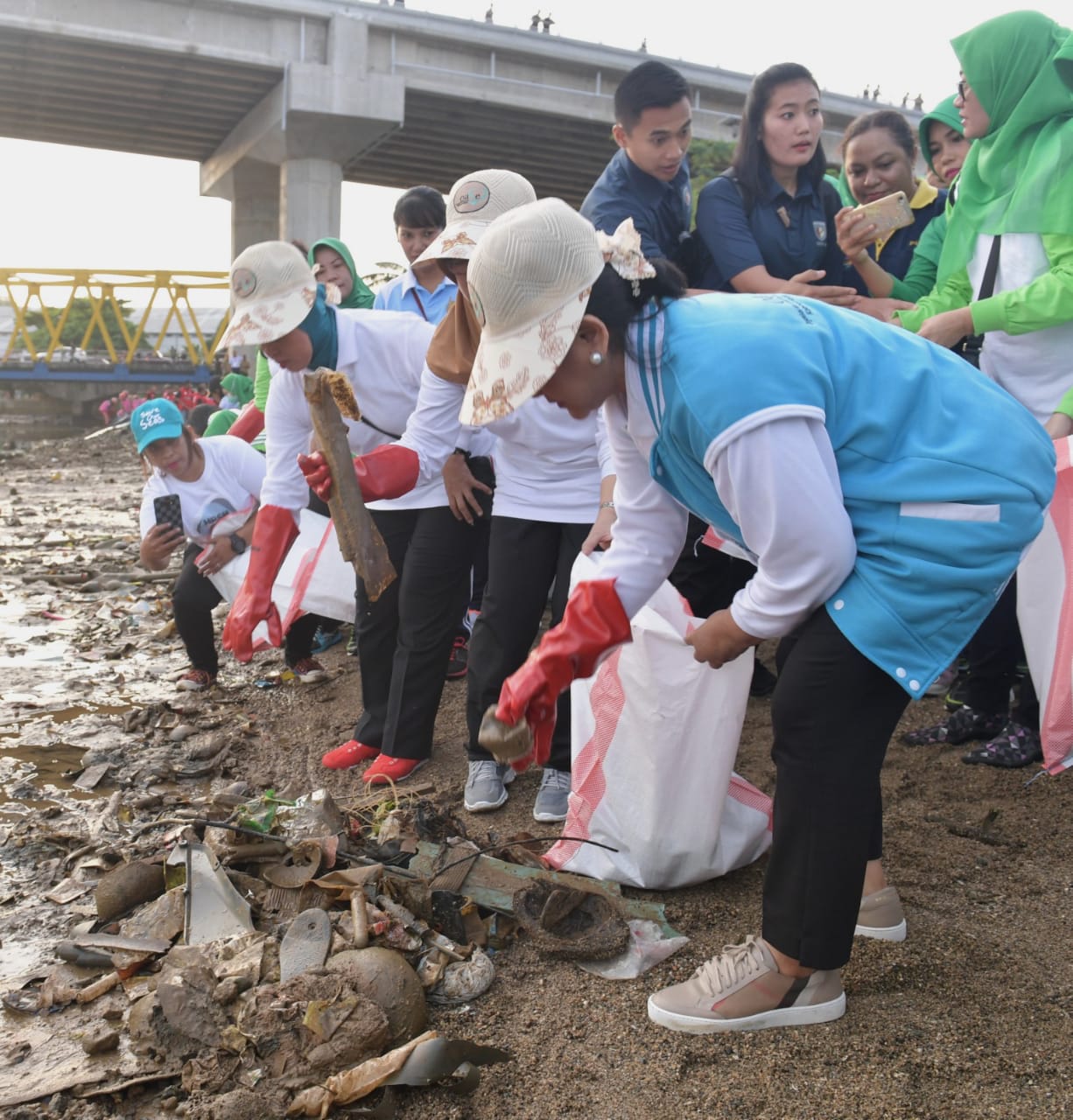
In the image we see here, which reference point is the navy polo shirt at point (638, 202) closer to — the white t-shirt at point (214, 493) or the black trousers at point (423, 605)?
the black trousers at point (423, 605)

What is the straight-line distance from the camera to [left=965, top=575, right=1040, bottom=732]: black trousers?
3.09m

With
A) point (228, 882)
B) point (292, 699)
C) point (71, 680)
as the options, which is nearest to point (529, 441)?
point (228, 882)

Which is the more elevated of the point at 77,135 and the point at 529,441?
the point at 77,135

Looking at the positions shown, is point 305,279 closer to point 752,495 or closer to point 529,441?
point 529,441

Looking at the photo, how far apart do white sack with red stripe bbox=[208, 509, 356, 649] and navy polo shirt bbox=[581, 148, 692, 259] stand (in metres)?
1.50

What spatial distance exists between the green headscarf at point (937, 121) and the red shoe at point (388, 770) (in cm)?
267

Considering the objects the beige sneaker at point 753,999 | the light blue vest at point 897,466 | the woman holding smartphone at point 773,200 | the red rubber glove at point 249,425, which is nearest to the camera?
the light blue vest at point 897,466

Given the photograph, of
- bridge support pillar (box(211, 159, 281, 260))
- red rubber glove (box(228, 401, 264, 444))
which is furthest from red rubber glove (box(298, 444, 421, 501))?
bridge support pillar (box(211, 159, 281, 260))

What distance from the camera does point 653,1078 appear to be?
72.4 inches

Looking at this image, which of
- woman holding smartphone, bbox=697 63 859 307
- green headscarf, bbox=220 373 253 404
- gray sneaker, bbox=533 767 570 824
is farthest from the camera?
green headscarf, bbox=220 373 253 404

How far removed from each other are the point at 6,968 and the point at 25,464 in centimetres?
1521

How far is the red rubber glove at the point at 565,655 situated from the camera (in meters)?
1.84

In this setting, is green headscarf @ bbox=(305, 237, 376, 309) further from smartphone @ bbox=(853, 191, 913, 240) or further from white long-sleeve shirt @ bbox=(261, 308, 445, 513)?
smartphone @ bbox=(853, 191, 913, 240)

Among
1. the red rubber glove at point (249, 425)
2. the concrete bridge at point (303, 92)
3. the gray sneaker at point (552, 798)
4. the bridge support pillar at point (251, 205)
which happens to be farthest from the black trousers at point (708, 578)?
the bridge support pillar at point (251, 205)
